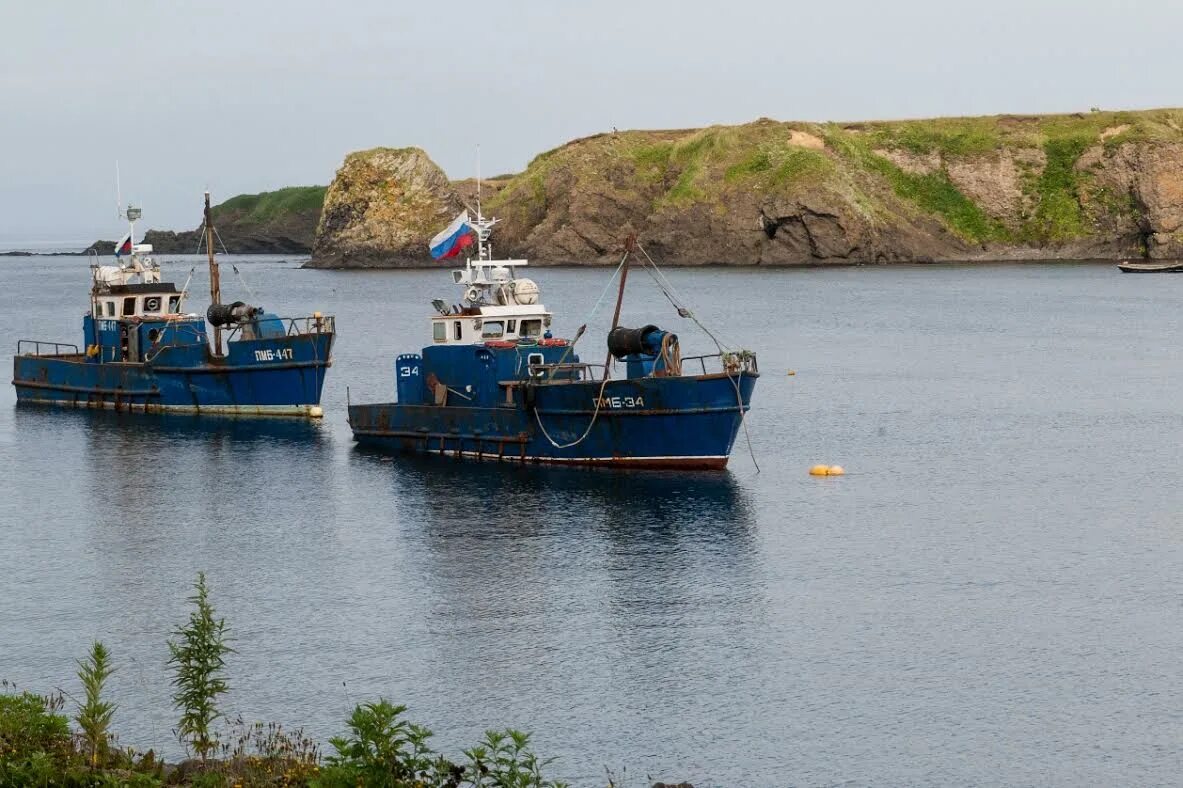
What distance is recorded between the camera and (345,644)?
1179 inches

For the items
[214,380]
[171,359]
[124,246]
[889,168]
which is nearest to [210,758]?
[214,380]

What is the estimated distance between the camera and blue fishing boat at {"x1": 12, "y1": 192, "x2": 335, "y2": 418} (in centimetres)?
5919

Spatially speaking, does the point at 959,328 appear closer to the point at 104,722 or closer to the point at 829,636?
the point at 829,636

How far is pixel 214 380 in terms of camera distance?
6072 cm

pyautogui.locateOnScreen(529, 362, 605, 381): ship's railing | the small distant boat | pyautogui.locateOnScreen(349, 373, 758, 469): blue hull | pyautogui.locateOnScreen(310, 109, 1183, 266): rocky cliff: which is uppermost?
pyautogui.locateOnScreen(310, 109, 1183, 266): rocky cliff

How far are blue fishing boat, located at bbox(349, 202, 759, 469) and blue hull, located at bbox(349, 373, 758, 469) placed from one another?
3cm

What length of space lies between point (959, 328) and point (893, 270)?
65.5 metres

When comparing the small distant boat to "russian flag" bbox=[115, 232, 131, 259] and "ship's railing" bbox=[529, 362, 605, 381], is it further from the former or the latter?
"ship's railing" bbox=[529, 362, 605, 381]

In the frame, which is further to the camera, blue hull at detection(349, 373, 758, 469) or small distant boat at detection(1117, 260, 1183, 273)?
small distant boat at detection(1117, 260, 1183, 273)

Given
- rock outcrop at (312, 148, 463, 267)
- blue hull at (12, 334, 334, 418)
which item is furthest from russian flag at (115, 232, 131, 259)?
rock outcrop at (312, 148, 463, 267)

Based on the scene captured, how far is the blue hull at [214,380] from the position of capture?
5903 centimetres

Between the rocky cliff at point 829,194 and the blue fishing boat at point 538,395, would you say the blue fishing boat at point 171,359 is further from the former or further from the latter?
the rocky cliff at point 829,194

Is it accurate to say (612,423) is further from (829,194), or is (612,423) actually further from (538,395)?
(829,194)

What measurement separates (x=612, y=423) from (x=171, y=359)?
22.8 m
